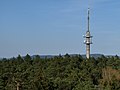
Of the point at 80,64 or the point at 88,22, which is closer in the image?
the point at 80,64

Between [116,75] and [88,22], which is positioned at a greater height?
[88,22]

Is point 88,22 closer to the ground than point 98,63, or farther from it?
farther from it

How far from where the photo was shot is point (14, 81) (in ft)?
178

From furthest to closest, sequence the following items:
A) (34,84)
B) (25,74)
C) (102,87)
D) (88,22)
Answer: (88,22) → (25,74) → (102,87) → (34,84)

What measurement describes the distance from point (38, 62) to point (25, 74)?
23561 millimetres

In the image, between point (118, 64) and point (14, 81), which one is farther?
point (118, 64)

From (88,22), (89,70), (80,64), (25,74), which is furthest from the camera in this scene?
(88,22)

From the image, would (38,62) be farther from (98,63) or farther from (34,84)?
(34,84)

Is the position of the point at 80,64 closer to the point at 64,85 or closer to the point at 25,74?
the point at 25,74

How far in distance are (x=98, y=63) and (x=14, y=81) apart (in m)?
38.2

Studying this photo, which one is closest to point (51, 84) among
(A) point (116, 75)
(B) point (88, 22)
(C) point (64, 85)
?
(C) point (64, 85)

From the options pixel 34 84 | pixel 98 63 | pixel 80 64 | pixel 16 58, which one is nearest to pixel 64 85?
pixel 34 84

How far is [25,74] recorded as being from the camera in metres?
62.8

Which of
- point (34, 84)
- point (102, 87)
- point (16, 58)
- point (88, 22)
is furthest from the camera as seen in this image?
point (88, 22)
